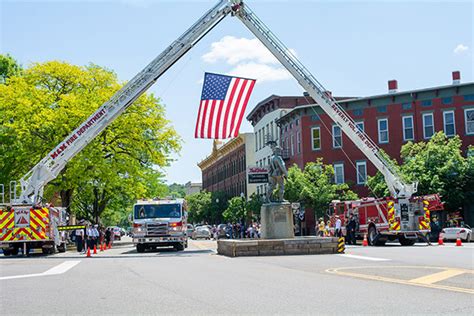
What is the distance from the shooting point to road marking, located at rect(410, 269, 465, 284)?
12472mm

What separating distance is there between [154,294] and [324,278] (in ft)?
13.2

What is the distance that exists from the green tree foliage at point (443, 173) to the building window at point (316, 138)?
11.8 meters

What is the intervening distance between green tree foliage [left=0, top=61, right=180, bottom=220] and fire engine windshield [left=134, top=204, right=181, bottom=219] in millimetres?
9411

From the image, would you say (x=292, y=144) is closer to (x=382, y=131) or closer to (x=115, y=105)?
(x=382, y=131)

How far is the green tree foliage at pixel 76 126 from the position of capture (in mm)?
38938

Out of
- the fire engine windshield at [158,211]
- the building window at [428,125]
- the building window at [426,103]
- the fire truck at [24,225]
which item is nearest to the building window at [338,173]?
the building window at [428,125]

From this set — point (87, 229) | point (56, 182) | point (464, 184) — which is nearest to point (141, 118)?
point (56, 182)

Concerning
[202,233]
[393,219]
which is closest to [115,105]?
[393,219]

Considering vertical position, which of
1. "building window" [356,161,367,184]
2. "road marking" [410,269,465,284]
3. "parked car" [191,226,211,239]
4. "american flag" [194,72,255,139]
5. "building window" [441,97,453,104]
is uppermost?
"building window" [441,97,453,104]

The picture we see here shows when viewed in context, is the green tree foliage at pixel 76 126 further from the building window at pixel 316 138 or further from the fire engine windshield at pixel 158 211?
the building window at pixel 316 138

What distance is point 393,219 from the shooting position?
104 ft

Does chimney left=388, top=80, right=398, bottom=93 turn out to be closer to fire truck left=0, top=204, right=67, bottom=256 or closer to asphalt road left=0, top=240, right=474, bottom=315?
fire truck left=0, top=204, right=67, bottom=256

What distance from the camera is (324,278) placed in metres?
13.5

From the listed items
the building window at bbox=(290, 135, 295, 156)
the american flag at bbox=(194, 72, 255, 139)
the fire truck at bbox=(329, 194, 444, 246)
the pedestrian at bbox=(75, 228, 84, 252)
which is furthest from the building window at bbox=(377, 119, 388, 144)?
the pedestrian at bbox=(75, 228, 84, 252)
